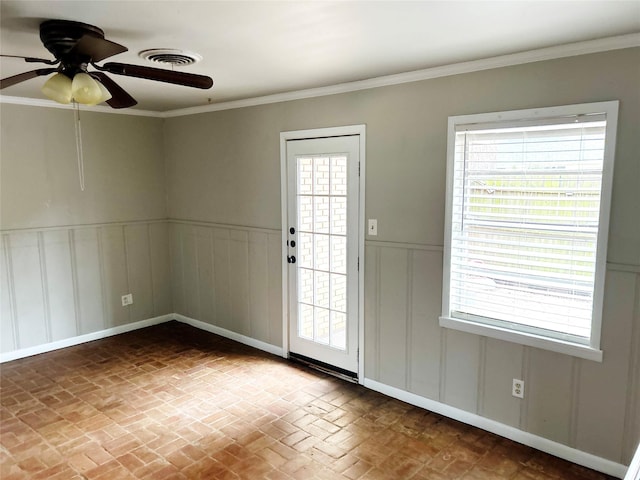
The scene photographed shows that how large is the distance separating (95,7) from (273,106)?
86.0 inches

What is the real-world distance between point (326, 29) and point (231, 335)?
10.9ft

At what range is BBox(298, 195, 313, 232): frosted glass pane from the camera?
3.84m

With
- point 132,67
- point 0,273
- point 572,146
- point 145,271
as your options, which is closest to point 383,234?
point 572,146

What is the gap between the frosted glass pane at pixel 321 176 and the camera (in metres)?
3.68

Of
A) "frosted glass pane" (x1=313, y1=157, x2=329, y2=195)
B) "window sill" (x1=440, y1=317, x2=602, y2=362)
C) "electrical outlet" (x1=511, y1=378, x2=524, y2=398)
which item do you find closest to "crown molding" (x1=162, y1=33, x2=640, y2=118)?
"frosted glass pane" (x1=313, y1=157, x2=329, y2=195)

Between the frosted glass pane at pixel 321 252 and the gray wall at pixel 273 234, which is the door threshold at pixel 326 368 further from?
the frosted glass pane at pixel 321 252

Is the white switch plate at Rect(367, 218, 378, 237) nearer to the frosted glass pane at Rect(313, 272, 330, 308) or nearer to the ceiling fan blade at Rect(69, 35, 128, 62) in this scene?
the frosted glass pane at Rect(313, 272, 330, 308)

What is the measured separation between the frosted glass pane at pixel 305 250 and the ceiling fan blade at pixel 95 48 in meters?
2.23

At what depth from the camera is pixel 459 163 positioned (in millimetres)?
2953

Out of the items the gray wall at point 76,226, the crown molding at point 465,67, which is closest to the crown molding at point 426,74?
the crown molding at point 465,67

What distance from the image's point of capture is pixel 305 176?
385 cm

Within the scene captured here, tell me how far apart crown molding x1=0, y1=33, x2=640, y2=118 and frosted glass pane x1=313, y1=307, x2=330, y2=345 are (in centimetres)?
178

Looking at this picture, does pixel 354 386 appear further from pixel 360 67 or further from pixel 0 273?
pixel 0 273

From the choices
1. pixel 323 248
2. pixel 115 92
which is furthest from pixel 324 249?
pixel 115 92
